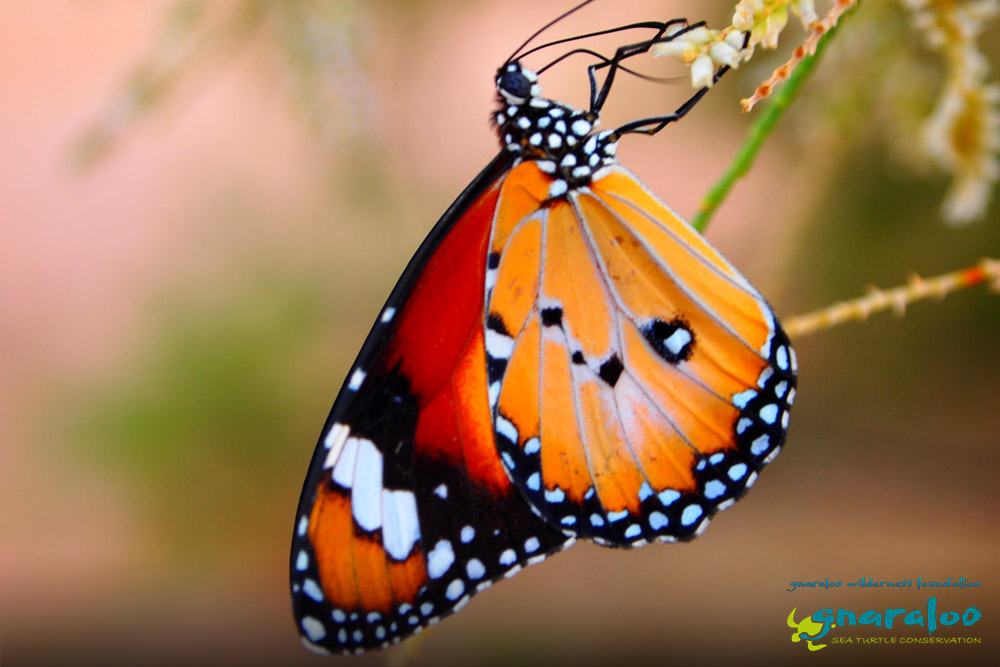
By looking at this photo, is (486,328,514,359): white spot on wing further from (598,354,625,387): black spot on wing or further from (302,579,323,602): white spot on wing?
(302,579,323,602): white spot on wing

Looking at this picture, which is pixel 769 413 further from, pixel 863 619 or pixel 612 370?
pixel 863 619

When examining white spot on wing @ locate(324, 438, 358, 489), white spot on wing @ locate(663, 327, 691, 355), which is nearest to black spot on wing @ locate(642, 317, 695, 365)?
white spot on wing @ locate(663, 327, 691, 355)

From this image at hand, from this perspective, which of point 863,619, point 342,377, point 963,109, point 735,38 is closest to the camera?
point 735,38

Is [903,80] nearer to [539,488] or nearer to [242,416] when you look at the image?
[539,488]

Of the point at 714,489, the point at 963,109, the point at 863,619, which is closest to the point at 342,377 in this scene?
the point at 863,619

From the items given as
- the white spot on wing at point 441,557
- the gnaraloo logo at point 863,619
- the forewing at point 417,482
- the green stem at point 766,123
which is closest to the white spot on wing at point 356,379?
the forewing at point 417,482

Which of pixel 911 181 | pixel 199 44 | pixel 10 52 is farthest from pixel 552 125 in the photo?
pixel 10 52

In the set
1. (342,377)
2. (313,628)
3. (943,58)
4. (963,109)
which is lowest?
(313,628)

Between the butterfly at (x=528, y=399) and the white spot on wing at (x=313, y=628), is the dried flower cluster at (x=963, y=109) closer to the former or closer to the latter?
the butterfly at (x=528, y=399)
